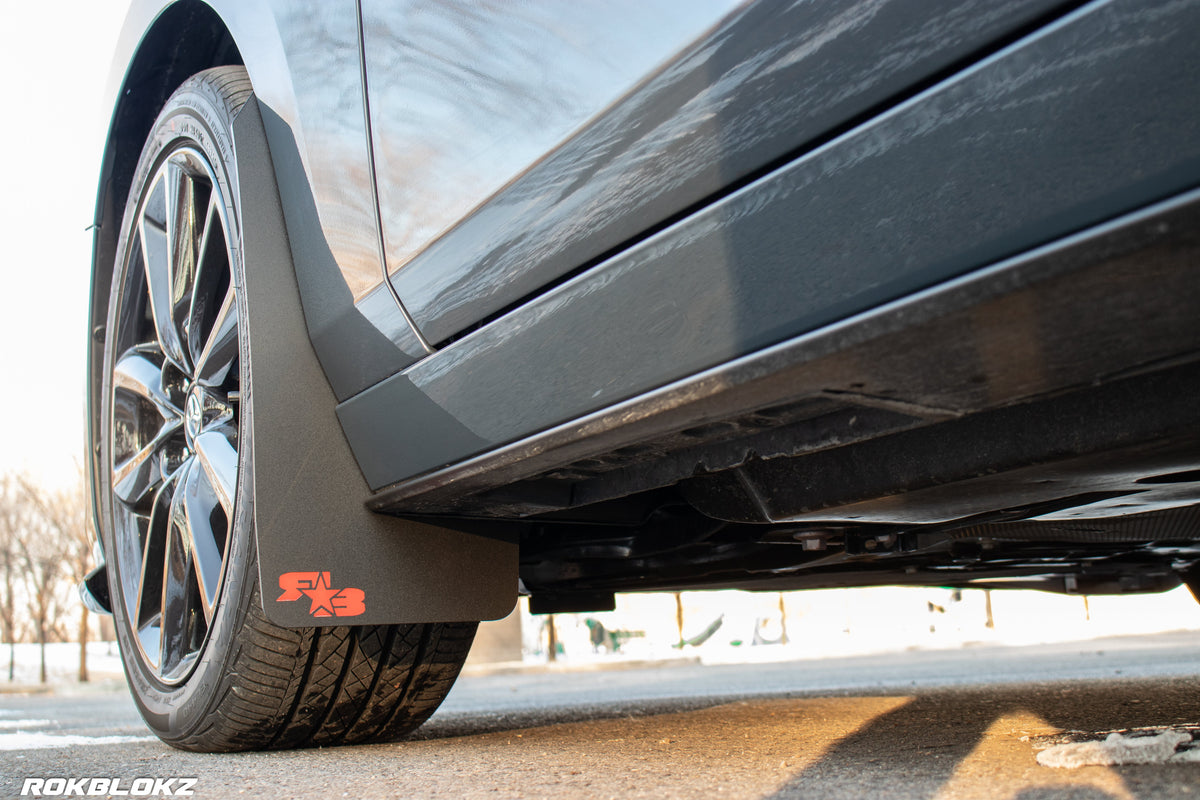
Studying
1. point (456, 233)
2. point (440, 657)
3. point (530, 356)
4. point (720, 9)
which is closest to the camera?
point (720, 9)

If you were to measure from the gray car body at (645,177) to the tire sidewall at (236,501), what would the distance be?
122mm

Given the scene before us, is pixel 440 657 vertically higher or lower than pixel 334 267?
lower

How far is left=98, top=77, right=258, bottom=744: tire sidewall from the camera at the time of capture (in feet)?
5.65

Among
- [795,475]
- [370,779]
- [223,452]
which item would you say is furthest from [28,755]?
[795,475]

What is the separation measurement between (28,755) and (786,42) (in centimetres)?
221

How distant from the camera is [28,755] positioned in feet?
7.03

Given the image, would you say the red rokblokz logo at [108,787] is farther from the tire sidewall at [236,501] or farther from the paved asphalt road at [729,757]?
the tire sidewall at [236,501]

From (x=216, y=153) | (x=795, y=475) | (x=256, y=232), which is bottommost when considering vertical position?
(x=795, y=475)

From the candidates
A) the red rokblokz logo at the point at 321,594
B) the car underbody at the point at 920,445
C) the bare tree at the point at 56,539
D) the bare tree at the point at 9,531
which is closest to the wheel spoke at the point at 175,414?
the red rokblokz logo at the point at 321,594

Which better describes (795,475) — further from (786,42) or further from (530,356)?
(786,42)

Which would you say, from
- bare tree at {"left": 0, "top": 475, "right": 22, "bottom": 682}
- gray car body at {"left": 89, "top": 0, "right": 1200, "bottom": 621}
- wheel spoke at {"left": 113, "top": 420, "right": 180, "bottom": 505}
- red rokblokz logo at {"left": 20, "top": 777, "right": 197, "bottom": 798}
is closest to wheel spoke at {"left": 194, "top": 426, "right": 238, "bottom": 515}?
gray car body at {"left": 89, "top": 0, "right": 1200, "bottom": 621}

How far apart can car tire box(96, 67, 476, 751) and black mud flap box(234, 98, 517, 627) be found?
46 millimetres

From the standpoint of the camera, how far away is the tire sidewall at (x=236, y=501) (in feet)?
5.65

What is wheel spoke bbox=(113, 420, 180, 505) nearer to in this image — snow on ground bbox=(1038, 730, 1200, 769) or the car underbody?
the car underbody
